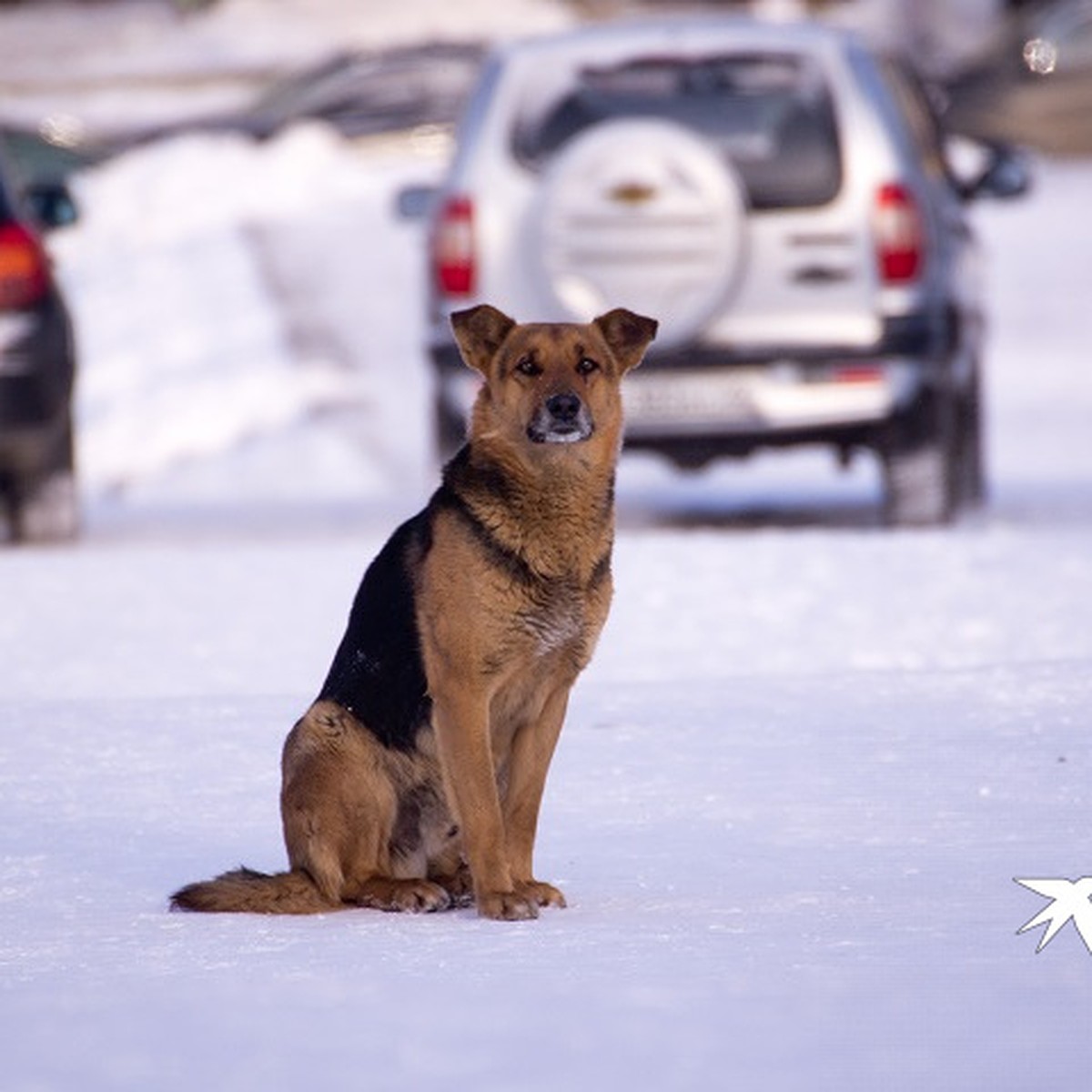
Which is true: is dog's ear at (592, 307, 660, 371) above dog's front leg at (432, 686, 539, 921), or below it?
above

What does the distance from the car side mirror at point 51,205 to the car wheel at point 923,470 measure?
139 inches

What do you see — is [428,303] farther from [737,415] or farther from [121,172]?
[121,172]

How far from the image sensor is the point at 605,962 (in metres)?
6.21

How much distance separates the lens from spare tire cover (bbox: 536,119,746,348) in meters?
14.1

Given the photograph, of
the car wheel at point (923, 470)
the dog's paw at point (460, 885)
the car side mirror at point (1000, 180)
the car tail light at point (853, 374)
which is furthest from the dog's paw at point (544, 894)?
the car side mirror at point (1000, 180)

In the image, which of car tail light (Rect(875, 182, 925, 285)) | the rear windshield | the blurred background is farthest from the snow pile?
car tail light (Rect(875, 182, 925, 285))

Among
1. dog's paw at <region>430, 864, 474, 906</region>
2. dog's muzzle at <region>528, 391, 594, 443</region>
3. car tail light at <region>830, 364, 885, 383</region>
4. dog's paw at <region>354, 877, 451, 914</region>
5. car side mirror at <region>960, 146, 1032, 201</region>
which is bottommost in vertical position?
dog's paw at <region>430, 864, 474, 906</region>

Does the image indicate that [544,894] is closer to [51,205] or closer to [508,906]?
[508,906]

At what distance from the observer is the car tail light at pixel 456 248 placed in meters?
14.6

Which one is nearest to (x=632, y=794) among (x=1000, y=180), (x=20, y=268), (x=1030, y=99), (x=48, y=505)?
(x=20, y=268)

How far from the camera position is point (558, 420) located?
7016 millimetres

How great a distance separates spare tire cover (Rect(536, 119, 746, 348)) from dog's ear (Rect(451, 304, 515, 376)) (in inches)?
272

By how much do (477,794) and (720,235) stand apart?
764 cm

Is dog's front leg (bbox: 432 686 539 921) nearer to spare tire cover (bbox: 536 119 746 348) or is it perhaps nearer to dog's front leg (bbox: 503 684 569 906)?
dog's front leg (bbox: 503 684 569 906)
